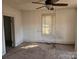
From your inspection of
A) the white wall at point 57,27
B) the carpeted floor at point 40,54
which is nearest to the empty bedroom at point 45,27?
the white wall at point 57,27

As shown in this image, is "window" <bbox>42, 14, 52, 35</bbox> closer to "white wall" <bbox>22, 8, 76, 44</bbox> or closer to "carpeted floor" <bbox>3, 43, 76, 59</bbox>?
"white wall" <bbox>22, 8, 76, 44</bbox>

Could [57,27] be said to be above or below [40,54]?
above

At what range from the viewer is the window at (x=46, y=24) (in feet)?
29.2

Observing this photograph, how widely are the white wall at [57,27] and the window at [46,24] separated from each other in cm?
29

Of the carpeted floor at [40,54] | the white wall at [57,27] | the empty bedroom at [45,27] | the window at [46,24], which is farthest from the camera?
the window at [46,24]

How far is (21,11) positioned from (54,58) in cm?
515

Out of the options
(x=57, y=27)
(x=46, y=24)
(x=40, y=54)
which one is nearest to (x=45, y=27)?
(x=46, y=24)

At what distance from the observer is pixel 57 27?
350 inches

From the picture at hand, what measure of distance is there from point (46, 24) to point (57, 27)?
798mm

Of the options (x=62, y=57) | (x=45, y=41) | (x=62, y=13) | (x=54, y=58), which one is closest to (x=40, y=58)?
(x=54, y=58)

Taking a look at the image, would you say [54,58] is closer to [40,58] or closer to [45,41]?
[40,58]

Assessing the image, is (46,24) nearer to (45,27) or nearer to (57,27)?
(45,27)

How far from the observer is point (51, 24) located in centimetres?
891

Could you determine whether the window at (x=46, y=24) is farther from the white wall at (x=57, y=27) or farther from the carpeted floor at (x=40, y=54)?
the carpeted floor at (x=40, y=54)
